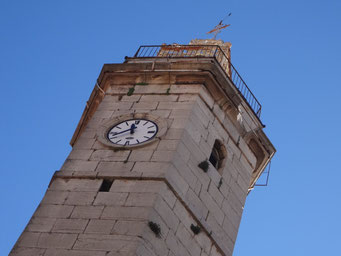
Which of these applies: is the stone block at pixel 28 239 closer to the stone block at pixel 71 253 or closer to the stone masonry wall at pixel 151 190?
the stone masonry wall at pixel 151 190

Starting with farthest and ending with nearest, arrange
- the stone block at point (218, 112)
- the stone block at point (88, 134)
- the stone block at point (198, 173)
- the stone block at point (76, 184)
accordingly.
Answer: the stone block at point (218, 112) → the stone block at point (88, 134) → the stone block at point (198, 173) → the stone block at point (76, 184)

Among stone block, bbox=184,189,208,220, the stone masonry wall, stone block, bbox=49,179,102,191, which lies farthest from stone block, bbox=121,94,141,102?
stone block, bbox=184,189,208,220

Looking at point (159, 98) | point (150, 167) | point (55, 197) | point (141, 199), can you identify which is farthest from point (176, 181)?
point (159, 98)

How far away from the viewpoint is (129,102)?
2062cm

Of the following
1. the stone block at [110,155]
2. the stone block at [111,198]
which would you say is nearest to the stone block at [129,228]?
the stone block at [111,198]

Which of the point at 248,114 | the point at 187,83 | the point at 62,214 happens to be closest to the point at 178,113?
the point at 187,83

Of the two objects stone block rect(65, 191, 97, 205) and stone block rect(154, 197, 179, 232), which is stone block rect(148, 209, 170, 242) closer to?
stone block rect(154, 197, 179, 232)

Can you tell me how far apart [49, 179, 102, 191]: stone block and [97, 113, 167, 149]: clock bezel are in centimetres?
132

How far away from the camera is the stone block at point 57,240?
53.4 ft

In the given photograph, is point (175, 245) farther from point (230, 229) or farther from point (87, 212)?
point (230, 229)

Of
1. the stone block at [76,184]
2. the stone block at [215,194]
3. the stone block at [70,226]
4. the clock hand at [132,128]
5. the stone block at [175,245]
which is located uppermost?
the clock hand at [132,128]

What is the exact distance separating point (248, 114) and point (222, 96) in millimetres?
1188

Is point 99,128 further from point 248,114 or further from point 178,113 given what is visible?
point 248,114

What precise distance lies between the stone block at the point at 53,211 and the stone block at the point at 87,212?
17 centimetres
